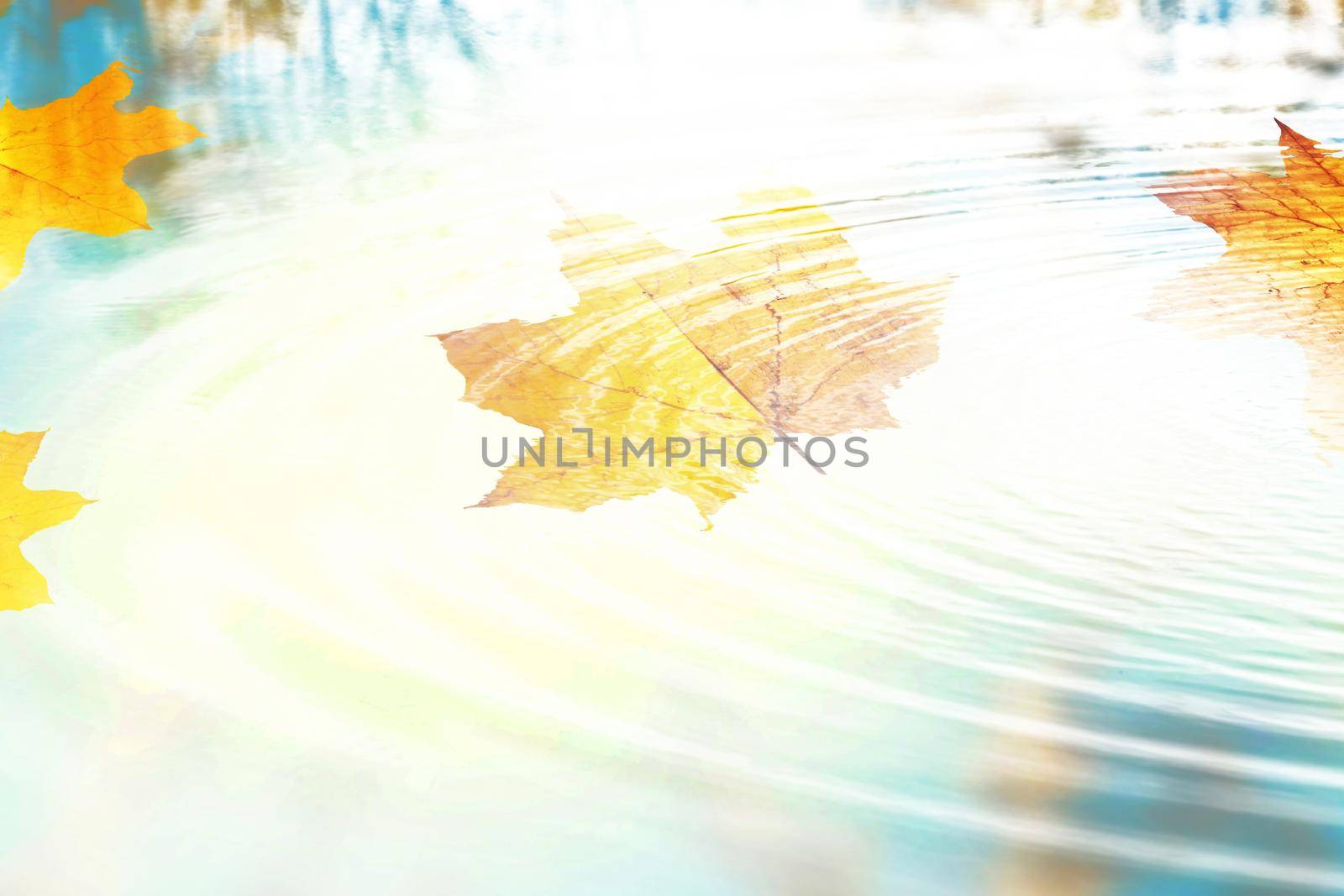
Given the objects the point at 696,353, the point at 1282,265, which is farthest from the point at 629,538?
the point at 1282,265

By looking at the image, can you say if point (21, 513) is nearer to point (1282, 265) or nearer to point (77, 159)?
point (77, 159)

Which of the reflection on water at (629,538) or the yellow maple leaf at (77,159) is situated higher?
the yellow maple leaf at (77,159)

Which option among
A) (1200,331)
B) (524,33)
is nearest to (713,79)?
(524,33)

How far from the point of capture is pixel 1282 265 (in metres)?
0.36

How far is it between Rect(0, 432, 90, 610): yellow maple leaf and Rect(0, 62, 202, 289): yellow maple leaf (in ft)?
0.29

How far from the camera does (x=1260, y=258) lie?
14.3 inches

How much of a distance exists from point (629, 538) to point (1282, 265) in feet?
0.82

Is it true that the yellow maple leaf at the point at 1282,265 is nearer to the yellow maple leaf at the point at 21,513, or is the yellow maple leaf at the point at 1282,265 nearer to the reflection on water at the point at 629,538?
the reflection on water at the point at 629,538

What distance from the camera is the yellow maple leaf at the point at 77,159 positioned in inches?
14.1

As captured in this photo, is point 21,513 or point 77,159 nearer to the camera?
point 21,513

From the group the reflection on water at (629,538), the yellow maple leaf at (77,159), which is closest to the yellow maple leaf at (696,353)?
the reflection on water at (629,538)

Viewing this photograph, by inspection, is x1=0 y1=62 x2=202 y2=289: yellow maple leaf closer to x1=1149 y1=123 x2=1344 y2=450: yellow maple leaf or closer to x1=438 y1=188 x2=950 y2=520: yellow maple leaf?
x1=438 y1=188 x2=950 y2=520: yellow maple leaf

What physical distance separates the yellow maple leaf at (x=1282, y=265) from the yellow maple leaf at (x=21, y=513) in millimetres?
313

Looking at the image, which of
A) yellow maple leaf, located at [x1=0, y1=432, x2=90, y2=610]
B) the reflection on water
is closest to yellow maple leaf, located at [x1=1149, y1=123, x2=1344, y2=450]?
the reflection on water
